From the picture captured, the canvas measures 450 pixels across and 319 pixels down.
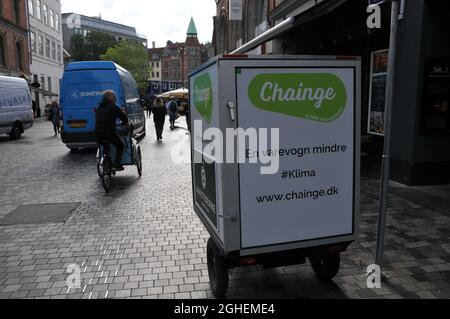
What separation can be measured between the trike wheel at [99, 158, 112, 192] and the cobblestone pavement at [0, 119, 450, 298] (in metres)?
0.27

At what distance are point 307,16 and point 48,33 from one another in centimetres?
4369

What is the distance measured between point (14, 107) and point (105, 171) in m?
12.0

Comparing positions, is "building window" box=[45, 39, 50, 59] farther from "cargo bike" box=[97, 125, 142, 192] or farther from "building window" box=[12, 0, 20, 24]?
"cargo bike" box=[97, 125, 142, 192]

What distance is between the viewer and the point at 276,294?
3604 mm

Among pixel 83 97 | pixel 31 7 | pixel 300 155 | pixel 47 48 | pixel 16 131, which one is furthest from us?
pixel 47 48

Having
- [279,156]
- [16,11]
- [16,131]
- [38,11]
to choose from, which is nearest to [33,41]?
[38,11]

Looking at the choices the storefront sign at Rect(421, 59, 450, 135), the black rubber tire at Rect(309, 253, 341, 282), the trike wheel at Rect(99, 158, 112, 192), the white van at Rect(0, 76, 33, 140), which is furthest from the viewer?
the white van at Rect(0, 76, 33, 140)

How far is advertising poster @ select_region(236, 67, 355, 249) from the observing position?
3068mm

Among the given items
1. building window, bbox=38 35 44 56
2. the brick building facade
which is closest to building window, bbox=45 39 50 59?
building window, bbox=38 35 44 56

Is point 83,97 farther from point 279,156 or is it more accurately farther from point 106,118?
point 279,156

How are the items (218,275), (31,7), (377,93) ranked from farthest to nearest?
(31,7), (377,93), (218,275)

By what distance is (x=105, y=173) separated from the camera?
7.65 metres
